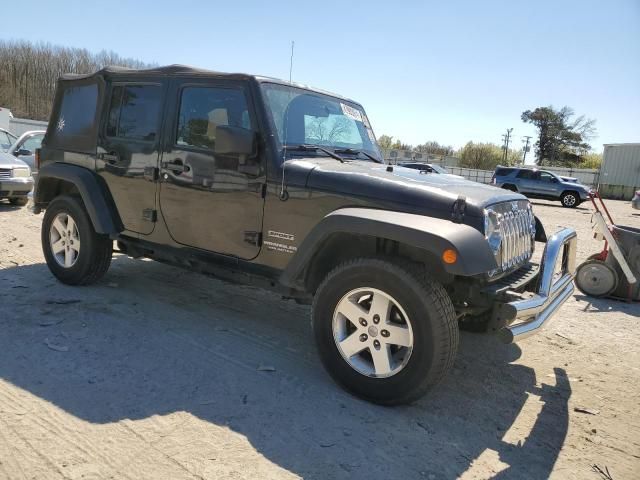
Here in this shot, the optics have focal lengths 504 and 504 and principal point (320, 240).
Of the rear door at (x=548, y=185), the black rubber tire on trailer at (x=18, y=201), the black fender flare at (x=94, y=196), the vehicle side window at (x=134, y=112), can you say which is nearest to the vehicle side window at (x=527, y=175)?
the rear door at (x=548, y=185)

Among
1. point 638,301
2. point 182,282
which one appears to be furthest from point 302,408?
point 638,301

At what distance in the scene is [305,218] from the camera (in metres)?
3.52

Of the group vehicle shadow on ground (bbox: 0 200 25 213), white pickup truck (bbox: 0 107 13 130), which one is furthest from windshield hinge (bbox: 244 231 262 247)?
white pickup truck (bbox: 0 107 13 130)

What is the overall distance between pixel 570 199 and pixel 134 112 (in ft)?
76.8

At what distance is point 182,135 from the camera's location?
4195mm

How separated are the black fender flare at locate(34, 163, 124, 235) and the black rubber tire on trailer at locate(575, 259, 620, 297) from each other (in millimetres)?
5497

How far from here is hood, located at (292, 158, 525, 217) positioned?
312 centimetres

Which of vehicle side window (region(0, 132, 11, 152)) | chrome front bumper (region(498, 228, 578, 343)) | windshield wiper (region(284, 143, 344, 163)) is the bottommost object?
chrome front bumper (region(498, 228, 578, 343))

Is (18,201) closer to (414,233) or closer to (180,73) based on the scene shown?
(180,73)

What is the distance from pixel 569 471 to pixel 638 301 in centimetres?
449

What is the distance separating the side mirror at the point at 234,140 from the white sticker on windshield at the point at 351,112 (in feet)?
4.22

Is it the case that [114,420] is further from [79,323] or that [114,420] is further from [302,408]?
[79,323]

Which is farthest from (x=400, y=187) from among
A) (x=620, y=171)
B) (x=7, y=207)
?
(x=620, y=171)

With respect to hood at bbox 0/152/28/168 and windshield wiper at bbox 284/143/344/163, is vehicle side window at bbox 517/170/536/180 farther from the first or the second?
windshield wiper at bbox 284/143/344/163
